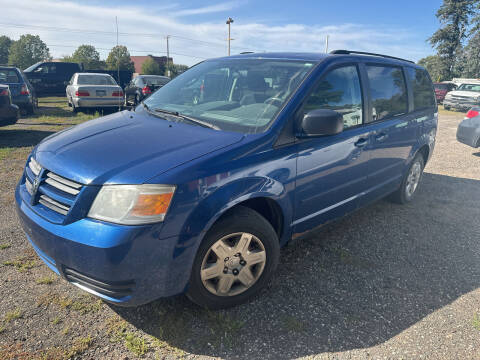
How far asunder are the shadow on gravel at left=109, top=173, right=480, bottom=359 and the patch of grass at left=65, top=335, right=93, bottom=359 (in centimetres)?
29

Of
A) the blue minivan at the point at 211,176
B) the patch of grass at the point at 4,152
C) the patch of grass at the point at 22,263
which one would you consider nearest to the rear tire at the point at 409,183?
the blue minivan at the point at 211,176

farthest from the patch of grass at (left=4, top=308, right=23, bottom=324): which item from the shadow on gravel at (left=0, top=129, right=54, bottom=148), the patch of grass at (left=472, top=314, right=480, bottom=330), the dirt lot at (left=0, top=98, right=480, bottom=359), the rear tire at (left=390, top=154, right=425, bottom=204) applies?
the shadow on gravel at (left=0, top=129, right=54, bottom=148)

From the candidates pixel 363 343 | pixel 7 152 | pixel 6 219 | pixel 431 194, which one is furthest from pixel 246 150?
pixel 7 152

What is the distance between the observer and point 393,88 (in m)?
3.98

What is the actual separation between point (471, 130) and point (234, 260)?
781 centimetres

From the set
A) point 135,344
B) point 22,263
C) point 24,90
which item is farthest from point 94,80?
point 135,344

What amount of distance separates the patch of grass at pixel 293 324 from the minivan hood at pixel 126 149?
128 centimetres

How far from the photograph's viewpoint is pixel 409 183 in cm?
479

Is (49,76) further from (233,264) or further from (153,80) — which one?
(233,264)

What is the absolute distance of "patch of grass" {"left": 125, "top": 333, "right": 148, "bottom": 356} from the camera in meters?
2.16

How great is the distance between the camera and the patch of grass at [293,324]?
2392mm

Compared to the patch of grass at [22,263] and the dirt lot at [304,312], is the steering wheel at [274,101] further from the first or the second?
the patch of grass at [22,263]

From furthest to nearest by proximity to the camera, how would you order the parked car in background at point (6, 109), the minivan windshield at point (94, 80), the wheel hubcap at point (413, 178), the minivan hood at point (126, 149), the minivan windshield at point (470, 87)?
the minivan windshield at point (470, 87)
the minivan windshield at point (94, 80)
the parked car in background at point (6, 109)
the wheel hubcap at point (413, 178)
the minivan hood at point (126, 149)

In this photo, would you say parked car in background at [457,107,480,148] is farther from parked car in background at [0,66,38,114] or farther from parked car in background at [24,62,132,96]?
parked car in background at [24,62,132,96]
